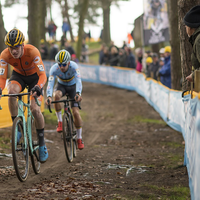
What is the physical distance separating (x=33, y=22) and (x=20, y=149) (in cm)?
879

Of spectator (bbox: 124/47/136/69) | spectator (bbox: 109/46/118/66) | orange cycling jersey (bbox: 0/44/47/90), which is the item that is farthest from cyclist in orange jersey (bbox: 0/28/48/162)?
spectator (bbox: 109/46/118/66)

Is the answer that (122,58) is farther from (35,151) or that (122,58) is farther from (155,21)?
(35,151)

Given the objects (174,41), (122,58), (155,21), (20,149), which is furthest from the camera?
(122,58)

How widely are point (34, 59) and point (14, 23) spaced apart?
35.8 meters

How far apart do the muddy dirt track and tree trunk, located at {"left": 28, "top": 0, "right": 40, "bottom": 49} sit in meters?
3.23

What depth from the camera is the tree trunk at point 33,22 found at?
13938mm

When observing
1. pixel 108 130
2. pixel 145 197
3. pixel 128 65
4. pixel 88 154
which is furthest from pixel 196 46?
Result: pixel 128 65

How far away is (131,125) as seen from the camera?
1370 centimetres

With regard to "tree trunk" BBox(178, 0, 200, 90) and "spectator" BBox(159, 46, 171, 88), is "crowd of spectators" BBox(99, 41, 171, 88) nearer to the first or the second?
"spectator" BBox(159, 46, 171, 88)

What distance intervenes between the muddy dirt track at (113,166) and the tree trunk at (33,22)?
10.6 feet

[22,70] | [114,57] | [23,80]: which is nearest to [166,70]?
[23,80]

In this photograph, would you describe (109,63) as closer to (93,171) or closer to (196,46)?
(93,171)

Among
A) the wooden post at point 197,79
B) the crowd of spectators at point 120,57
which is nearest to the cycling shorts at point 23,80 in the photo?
the wooden post at point 197,79

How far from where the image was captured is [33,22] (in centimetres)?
1423
